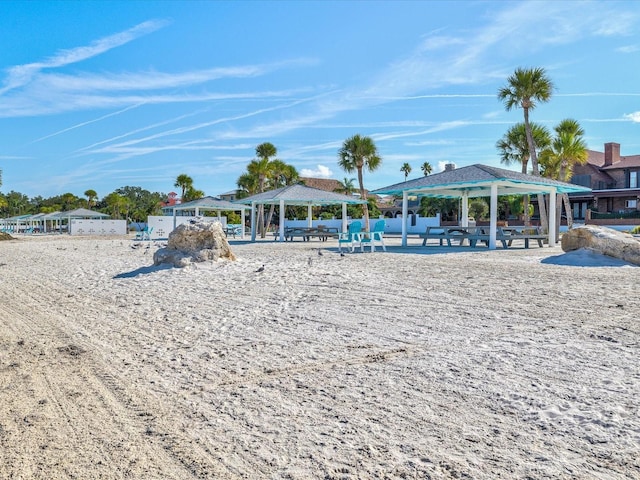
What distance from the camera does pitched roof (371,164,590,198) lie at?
19469 millimetres

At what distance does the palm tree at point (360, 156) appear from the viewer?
37.9 m

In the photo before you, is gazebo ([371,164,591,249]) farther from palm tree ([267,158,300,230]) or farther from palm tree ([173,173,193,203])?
palm tree ([173,173,193,203])

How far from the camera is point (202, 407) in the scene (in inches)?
144

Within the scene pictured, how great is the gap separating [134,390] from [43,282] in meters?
7.90

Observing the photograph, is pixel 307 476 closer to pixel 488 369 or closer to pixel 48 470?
pixel 48 470

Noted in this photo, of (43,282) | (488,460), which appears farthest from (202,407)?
(43,282)

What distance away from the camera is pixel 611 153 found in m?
51.2

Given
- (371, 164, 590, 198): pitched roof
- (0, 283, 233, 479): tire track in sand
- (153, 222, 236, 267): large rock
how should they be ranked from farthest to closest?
(371, 164, 590, 198): pitched roof → (153, 222, 236, 267): large rock → (0, 283, 233, 479): tire track in sand

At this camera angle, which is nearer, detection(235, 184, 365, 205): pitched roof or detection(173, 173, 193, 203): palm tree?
detection(235, 184, 365, 205): pitched roof

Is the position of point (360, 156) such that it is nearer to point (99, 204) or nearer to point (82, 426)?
point (82, 426)

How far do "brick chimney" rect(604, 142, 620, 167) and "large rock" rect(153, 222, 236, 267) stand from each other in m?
49.1

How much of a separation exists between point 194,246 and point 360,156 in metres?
27.1

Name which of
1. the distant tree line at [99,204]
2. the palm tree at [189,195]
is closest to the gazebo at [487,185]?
the palm tree at [189,195]

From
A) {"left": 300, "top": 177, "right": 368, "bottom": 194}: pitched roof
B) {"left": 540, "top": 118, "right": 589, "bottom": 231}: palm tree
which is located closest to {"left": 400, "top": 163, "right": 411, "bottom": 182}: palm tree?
{"left": 300, "top": 177, "right": 368, "bottom": 194}: pitched roof
